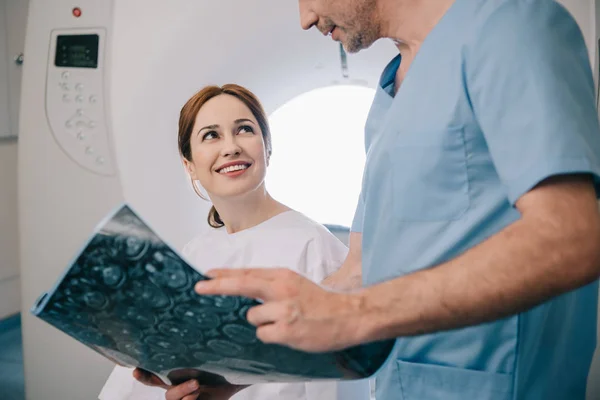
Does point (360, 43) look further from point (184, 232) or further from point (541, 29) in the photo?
point (184, 232)

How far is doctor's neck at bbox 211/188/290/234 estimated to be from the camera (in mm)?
1271

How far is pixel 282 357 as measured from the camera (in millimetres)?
620

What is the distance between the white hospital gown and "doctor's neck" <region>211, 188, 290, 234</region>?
3cm

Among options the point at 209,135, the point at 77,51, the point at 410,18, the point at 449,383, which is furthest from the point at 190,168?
the point at 449,383

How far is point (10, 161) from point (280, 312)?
7.82 feet

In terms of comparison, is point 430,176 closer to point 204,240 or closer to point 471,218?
point 471,218

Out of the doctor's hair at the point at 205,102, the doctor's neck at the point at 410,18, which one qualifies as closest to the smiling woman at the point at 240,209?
the doctor's hair at the point at 205,102

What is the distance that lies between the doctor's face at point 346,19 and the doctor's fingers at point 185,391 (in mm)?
501

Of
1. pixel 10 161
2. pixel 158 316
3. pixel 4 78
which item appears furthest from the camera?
pixel 10 161

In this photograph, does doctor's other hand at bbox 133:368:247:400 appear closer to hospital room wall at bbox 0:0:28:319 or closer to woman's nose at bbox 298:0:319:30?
woman's nose at bbox 298:0:319:30

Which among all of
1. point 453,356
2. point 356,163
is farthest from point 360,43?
point 356,163

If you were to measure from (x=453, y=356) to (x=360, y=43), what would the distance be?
426 millimetres

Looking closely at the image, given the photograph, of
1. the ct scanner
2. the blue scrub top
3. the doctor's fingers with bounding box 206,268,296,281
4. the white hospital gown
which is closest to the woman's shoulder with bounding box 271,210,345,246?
the white hospital gown

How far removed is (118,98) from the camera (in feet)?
4.63
